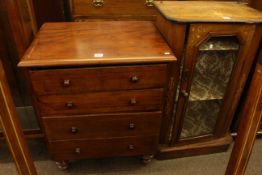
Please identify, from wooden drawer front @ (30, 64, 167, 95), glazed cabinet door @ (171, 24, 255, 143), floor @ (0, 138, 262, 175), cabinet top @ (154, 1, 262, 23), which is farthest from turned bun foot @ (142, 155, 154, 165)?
cabinet top @ (154, 1, 262, 23)

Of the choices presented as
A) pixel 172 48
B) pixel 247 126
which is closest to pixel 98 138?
pixel 172 48

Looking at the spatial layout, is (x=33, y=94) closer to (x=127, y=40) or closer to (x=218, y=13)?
(x=127, y=40)

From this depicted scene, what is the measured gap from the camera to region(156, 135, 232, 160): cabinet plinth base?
5.27ft

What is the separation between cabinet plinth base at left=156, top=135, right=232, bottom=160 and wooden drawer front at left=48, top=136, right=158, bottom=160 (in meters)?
0.16

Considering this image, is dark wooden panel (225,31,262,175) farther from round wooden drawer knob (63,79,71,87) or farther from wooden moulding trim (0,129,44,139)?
wooden moulding trim (0,129,44,139)

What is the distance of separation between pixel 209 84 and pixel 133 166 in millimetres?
713

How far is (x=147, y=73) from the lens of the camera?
3.87 ft

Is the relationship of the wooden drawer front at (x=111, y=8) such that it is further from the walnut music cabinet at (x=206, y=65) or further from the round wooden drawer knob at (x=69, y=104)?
the round wooden drawer knob at (x=69, y=104)

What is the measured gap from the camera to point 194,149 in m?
1.64

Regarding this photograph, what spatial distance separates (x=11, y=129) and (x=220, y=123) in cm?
122

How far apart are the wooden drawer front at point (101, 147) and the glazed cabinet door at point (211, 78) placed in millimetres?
219

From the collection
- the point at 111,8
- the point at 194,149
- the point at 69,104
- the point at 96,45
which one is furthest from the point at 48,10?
the point at 194,149

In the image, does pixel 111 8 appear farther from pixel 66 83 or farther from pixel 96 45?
pixel 66 83

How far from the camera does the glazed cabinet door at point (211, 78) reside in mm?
1225
